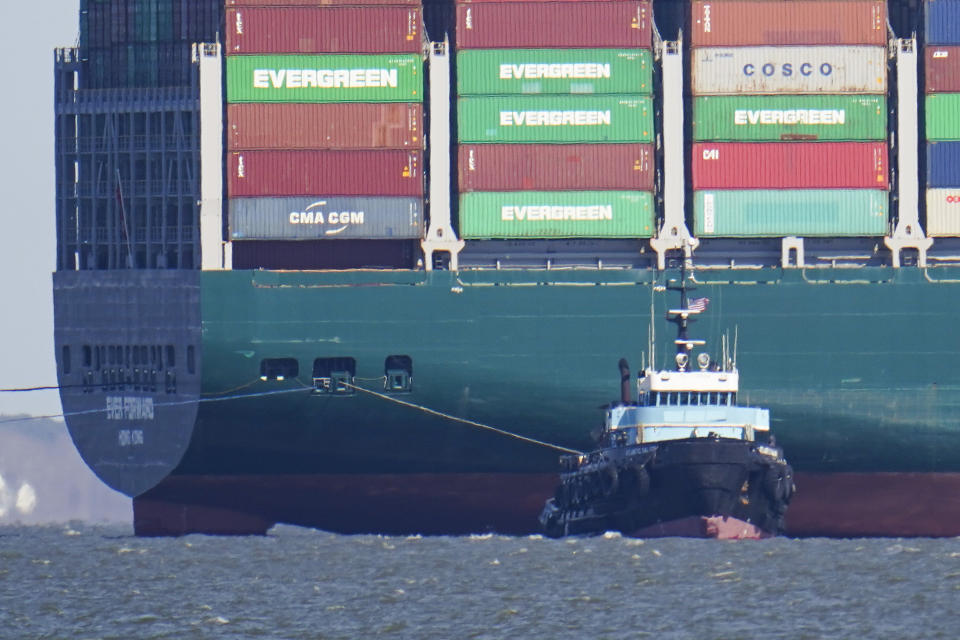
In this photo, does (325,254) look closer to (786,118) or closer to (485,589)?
(786,118)

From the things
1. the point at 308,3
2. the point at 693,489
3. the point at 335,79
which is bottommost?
the point at 693,489

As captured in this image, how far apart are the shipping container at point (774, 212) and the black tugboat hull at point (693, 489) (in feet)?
27.9

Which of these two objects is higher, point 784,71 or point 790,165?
point 784,71

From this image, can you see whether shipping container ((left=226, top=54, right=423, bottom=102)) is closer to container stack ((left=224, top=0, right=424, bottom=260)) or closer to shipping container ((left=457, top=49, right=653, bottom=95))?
container stack ((left=224, top=0, right=424, bottom=260))

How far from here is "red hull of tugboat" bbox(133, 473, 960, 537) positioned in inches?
2623

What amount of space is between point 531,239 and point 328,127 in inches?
264

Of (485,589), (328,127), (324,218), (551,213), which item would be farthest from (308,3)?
(485,589)

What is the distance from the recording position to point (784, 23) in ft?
220

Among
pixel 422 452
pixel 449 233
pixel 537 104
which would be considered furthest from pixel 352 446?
pixel 537 104

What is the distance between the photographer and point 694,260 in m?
68.2

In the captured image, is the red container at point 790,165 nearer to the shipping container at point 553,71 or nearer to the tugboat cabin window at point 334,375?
the shipping container at point 553,71

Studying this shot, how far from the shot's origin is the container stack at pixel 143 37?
6994 cm

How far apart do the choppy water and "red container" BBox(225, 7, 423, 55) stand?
14.2 meters

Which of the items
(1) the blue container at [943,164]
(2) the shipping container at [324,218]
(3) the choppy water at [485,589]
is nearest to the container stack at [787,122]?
(1) the blue container at [943,164]
